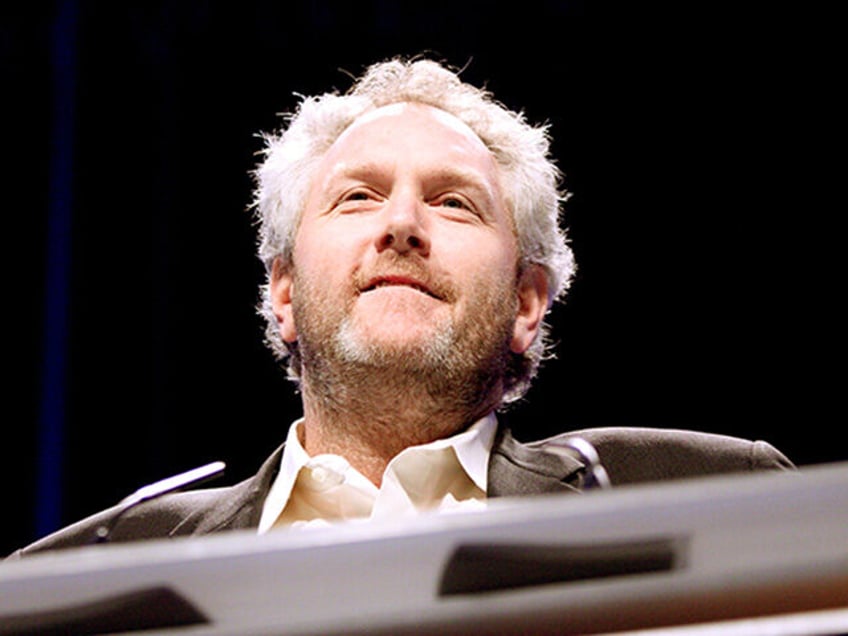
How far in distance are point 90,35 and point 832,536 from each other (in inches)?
97.4

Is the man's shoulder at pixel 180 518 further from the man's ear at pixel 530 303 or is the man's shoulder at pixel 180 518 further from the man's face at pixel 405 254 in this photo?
the man's ear at pixel 530 303

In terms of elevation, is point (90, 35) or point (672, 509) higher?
point (90, 35)

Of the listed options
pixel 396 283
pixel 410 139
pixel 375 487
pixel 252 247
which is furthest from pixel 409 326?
pixel 252 247

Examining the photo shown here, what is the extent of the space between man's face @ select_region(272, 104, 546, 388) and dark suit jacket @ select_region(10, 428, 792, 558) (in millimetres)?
170

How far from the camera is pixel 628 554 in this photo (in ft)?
1.06

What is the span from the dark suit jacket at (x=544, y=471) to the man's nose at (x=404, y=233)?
28 cm

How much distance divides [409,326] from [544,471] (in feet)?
0.81

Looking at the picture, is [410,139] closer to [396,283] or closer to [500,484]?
[396,283]

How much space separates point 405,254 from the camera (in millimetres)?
1414

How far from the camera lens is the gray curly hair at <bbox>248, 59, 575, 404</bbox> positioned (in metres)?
1.64

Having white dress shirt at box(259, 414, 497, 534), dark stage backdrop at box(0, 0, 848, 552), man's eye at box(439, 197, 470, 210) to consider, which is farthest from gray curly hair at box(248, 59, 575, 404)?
dark stage backdrop at box(0, 0, 848, 552)

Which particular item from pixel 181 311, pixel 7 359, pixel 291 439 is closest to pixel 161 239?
pixel 181 311

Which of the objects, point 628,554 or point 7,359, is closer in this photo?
point 628,554

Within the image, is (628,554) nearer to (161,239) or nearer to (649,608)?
(649,608)
